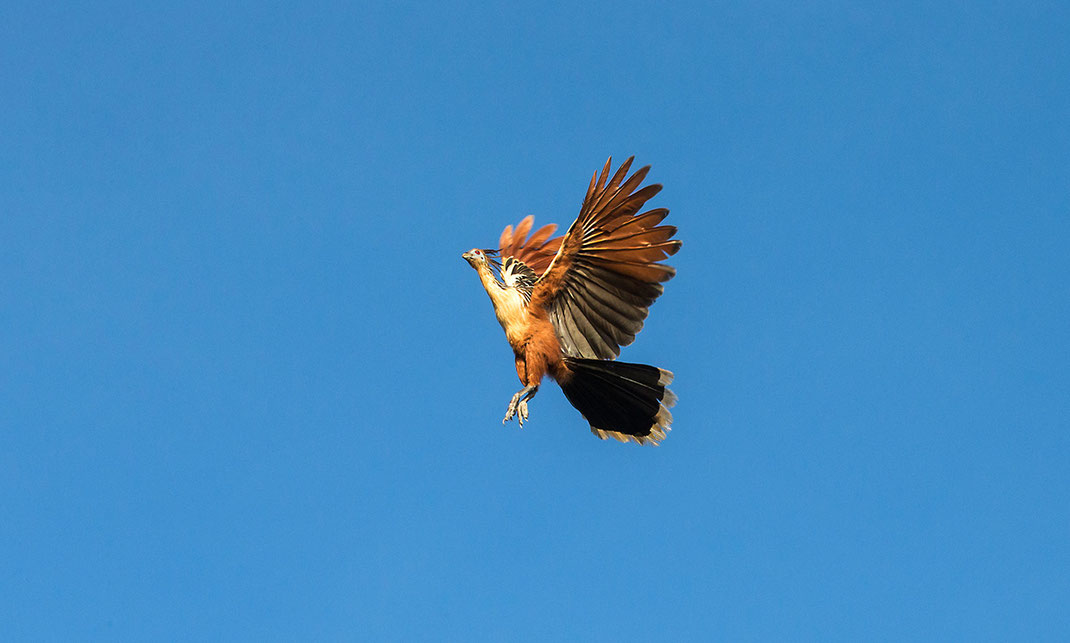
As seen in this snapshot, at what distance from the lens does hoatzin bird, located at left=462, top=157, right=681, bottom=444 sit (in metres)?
10.9

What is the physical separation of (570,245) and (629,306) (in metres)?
0.87

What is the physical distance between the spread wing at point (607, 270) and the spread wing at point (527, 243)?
8.34 ft

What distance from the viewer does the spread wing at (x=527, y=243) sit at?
14016mm

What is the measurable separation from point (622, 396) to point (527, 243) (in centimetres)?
382

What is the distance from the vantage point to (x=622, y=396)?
438 inches

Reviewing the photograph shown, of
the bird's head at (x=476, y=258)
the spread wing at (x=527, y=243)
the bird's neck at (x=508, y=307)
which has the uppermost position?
the spread wing at (x=527, y=243)

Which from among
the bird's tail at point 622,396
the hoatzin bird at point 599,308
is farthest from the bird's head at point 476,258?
the bird's tail at point 622,396

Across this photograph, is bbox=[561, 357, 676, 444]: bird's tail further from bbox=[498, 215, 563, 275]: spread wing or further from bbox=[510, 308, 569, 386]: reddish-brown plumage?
bbox=[498, 215, 563, 275]: spread wing

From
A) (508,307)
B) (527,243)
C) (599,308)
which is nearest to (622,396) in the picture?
(599,308)

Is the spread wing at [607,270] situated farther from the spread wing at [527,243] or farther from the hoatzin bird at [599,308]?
the spread wing at [527,243]

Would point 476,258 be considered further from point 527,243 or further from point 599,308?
point 527,243

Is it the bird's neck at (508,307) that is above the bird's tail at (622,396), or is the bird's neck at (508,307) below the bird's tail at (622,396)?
above

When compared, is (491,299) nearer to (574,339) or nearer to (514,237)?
(574,339)

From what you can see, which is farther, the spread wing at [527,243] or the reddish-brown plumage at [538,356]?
the spread wing at [527,243]
